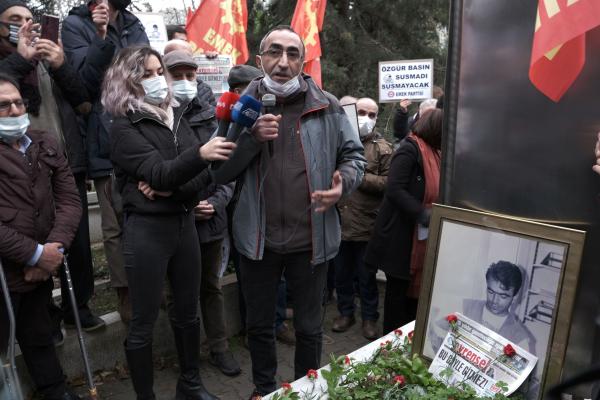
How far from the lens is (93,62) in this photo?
3211 mm

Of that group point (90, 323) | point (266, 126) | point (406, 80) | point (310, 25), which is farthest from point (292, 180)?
point (406, 80)

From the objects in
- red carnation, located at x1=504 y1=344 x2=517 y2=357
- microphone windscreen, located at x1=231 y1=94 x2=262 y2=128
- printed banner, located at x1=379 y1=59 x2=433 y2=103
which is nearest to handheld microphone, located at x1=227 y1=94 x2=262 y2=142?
microphone windscreen, located at x1=231 y1=94 x2=262 y2=128

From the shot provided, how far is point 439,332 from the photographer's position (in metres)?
1.79

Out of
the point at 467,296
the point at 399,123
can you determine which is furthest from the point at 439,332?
the point at 399,123

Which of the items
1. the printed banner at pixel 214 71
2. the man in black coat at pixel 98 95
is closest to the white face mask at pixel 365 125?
the printed banner at pixel 214 71

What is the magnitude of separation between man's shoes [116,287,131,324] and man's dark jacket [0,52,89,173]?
34.3 inches

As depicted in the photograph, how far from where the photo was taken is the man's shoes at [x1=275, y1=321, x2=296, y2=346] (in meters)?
4.05

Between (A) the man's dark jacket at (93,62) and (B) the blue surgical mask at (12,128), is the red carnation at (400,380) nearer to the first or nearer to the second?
(B) the blue surgical mask at (12,128)

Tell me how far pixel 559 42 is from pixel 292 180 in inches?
55.6

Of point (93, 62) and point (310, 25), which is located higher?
point (310, 25)

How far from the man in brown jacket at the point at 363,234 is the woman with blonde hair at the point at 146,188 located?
182 centimetres

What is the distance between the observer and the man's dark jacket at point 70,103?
3.07m

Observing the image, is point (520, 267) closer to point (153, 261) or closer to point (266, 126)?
point (266, 126)

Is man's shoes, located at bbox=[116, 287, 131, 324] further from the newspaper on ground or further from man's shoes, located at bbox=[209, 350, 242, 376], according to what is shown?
the newspaper on ground
